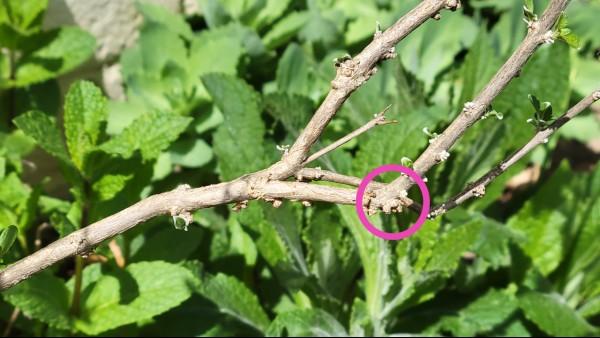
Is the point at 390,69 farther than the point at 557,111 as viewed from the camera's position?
Yes

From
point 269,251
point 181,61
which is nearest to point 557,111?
point 269,251

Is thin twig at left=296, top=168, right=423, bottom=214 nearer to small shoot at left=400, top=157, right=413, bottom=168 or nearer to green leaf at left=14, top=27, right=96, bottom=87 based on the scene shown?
small shoot at left=400, top=157, right=413, bottom=168

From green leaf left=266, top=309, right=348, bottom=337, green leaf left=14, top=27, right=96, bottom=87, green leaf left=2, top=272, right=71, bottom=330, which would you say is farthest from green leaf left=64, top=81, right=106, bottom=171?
green leaf left=266, top=309, right=348, bottom=337

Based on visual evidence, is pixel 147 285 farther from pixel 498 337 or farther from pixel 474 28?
pixel 474 28

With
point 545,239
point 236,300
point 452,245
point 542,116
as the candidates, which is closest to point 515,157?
point 542,116

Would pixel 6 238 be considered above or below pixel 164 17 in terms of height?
below

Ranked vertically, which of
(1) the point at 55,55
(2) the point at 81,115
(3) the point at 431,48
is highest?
(3) the point at 431,48

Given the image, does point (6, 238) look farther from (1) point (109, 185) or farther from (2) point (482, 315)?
(2) point (482, 315)

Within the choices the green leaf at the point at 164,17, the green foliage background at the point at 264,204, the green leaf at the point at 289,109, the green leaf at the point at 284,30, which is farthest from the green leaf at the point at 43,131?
the green leaf at the point at 284,30
